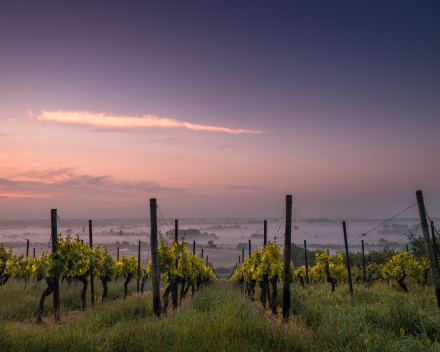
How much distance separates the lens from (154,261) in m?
8.38

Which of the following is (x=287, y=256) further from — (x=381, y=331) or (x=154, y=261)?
(x=154, y=261)

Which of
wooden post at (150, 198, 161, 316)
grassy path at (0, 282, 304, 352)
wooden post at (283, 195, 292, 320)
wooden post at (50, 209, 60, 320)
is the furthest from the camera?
wooden post at (50, 209, 60, 320)

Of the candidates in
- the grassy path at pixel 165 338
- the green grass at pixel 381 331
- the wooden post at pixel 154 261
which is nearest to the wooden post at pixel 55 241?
the wooden post at pixel 154 261

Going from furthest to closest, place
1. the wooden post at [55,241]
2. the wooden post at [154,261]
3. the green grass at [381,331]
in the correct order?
1. the wooden post at [55,241]
2. the wooden post at [154,261]
3. the green grass at [381,331]

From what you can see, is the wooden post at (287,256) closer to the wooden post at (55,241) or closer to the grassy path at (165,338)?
the grassy path at (165,338)

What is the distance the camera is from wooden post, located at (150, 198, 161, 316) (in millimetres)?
8414

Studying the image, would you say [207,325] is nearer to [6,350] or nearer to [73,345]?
[73,345]

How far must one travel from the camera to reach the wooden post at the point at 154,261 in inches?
331

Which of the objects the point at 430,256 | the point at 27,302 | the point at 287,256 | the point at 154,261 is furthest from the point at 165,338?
the point at 27,302

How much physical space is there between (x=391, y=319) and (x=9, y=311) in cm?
1474

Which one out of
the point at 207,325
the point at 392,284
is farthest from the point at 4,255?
the point at 392,284

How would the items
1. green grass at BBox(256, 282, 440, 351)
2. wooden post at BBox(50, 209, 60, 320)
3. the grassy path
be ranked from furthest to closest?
wooden post at BBox(50, 209, 60, 320) → the grassy path → green grass at BBox(256, 282, 440, 351)

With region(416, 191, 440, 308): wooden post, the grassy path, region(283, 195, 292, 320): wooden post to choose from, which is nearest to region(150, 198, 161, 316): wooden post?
the grassy path

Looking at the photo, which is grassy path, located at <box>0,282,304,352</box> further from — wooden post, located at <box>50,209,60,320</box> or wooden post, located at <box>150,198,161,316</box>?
wooden post, located at <box>50,209,60,320</box>
